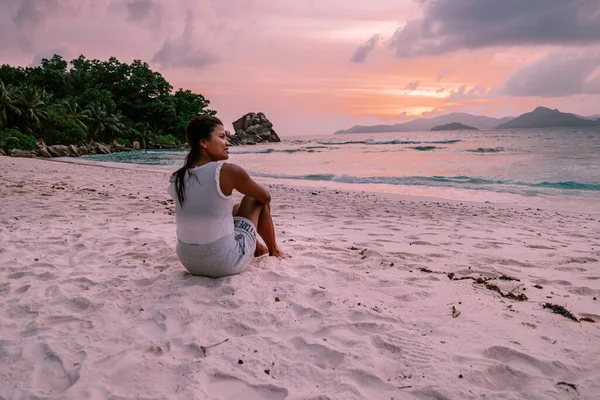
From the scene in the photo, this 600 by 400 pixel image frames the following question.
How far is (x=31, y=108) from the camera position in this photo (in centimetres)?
3834

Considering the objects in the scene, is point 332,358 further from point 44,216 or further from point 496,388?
point 44,216

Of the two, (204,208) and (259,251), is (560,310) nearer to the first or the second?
(259,251)

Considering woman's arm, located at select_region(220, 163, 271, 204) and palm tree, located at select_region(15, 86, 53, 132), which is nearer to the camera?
woman's arm, located at select_region(220, 163, 271, 204)

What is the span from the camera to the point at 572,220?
714 cm

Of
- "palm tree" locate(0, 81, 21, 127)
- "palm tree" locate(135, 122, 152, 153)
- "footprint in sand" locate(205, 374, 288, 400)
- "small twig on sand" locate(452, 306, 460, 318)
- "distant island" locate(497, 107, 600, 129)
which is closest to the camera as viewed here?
"footprint in sand" locate(205, 374, 288, 400)

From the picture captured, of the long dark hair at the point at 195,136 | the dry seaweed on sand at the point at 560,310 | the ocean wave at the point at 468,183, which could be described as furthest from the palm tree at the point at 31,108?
the dry seaweed on sand at the point at 560,310

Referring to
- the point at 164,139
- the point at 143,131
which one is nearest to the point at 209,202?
the point at 164,139

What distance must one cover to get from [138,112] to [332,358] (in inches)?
2393

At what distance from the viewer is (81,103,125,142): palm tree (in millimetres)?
46397

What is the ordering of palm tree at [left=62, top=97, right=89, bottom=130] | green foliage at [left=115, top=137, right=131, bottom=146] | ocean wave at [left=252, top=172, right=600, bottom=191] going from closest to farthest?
ocean wave at [left=252, top=172, right=600, bottom=191]
palm tree at [left=62, top=97, right=89, bottom=130]
green foliage at [left=115, top=137, right=131, bottom=146]

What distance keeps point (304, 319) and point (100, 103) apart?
5389 cm

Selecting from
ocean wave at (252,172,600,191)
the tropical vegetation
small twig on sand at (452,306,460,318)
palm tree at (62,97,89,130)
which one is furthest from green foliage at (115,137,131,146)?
small twig on sand at (452,306,460,318)

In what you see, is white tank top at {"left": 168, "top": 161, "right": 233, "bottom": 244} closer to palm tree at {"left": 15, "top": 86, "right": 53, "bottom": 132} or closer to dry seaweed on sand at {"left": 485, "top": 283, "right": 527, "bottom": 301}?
dry seaweed on sand at {"left": 485, "top": 283, "right": 527, "bottom": 301}

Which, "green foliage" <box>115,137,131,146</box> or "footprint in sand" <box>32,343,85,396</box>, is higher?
"green foliage" <box>115,137,131,146</box>
